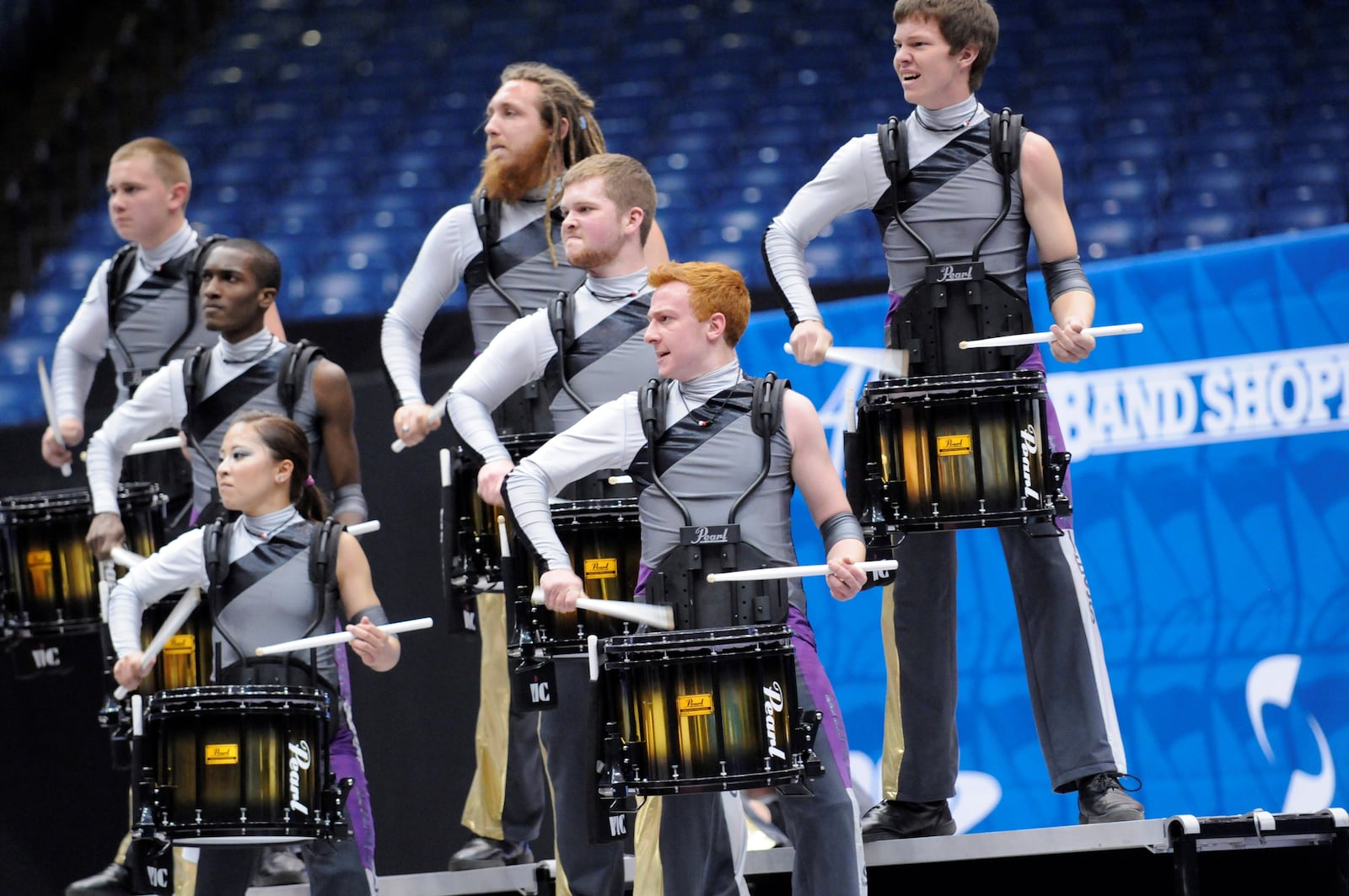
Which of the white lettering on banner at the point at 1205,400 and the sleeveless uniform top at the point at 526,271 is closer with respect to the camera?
the sleeveless uniform top at the point at 526,271

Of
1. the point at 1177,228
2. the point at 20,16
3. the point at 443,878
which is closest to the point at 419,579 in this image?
the point at 443,878

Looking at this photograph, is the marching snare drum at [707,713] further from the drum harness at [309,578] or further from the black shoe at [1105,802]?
the drum harness at [309,578]

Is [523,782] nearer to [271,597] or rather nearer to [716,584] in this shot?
[271,597]

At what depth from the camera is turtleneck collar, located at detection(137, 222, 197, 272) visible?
216 inches

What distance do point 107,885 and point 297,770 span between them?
1661mm

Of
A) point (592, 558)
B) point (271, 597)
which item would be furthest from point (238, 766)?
point (592, 558)

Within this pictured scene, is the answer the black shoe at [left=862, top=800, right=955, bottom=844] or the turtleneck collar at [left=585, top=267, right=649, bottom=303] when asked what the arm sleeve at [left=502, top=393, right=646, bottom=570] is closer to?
the turtleneck collar at [left=585, top=267, right=649, bottom=303]

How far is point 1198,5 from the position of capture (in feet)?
33.1

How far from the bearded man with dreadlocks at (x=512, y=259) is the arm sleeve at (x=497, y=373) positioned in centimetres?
26

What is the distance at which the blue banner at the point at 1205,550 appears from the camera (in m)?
5.57

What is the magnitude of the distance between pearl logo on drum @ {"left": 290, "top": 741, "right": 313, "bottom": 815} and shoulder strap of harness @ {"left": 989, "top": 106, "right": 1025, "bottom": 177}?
207 centimetres

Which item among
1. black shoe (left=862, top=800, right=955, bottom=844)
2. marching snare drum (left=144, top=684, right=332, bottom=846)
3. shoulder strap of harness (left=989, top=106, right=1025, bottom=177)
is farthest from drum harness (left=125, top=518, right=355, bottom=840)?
shoulder strap of harness (left=989, top=106, right=1025, bottom=177)

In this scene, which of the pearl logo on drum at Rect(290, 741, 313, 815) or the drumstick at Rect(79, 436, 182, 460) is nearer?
the pearl logo on drum at Rect(290, 741, 313, 815)

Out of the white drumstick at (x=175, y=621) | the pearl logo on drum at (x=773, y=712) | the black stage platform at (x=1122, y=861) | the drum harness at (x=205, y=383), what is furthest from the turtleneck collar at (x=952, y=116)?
the white drumstick at (x=175, y=621)
